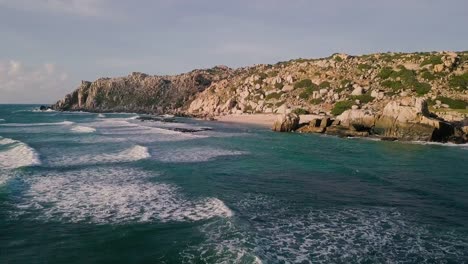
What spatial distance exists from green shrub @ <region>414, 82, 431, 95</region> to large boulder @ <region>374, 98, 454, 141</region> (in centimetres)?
2228

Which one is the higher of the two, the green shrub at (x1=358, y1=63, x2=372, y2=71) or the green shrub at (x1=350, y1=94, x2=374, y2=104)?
the green shrub at (x1=358, y1=63, x2=372, y2=71)

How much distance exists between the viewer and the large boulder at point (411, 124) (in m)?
47.7

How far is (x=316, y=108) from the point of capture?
83812 millimetres

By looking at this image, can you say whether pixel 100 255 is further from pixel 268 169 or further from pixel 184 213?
pixel 268 169

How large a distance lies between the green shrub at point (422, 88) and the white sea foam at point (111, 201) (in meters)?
62.5

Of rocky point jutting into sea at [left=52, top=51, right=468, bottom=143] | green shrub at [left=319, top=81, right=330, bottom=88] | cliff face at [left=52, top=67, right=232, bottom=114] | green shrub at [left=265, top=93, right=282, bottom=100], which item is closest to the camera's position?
rocky point jutting into sea at [left=52, top=51, right=468, bottom=143]

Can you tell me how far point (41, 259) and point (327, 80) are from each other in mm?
90715

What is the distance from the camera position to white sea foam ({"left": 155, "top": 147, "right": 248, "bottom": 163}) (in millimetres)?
34531

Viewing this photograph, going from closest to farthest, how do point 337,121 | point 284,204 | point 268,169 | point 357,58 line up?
point 284,204 → point 268,169 → point 337,121 → point 357,58

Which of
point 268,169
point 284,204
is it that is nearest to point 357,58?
point 268,169

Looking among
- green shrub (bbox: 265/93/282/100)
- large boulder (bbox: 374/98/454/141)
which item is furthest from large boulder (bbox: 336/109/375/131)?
green shrub (bbox: 265/93/282/100)

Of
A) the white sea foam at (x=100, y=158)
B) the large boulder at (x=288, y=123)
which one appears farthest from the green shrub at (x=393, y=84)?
the white sea foam at (x=100, y=158)

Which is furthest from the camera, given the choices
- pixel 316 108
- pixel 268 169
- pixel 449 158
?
pixel 316 108

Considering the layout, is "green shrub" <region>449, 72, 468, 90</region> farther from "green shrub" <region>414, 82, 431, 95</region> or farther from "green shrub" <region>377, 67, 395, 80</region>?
"green shrub" <region>377, 67, 395, 80</region>
